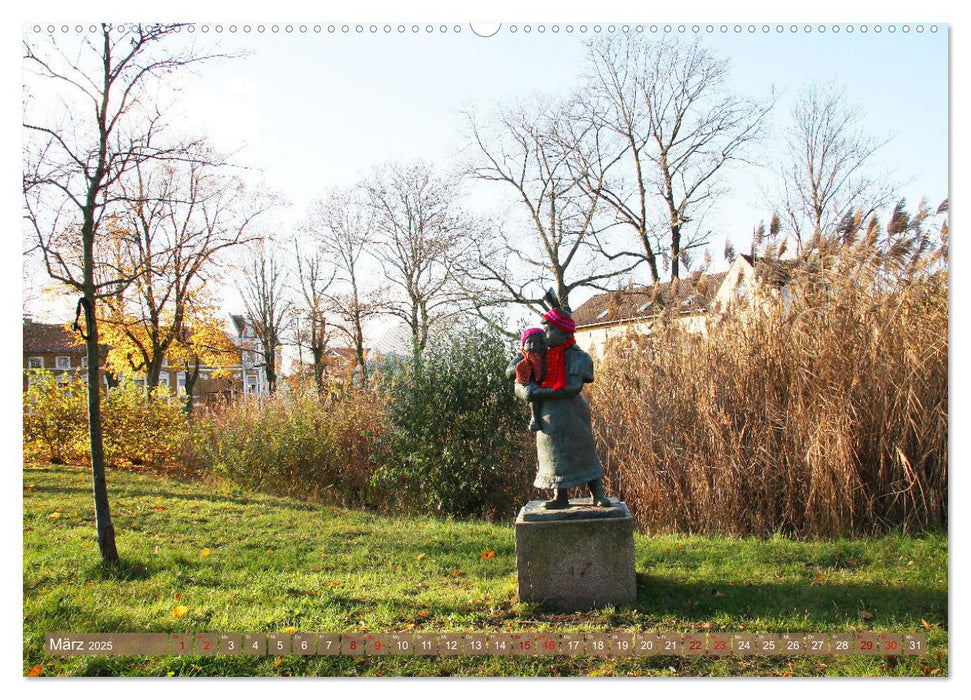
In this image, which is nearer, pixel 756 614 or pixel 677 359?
pixel 756 614

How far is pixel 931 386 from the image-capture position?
5.18m

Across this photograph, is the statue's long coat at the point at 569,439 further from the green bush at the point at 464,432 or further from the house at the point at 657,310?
the green bush at the point at 464,432

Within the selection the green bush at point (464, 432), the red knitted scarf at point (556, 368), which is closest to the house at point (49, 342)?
the red knitted scarf at point (556, 368)

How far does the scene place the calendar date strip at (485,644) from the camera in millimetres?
3246

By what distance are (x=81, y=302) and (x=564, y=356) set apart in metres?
3.01

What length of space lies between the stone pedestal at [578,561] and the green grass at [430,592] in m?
0.13

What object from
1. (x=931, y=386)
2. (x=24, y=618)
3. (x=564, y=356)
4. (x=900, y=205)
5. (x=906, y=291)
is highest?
(x=900, y=205)

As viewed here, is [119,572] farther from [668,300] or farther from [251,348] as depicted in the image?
[251,348]

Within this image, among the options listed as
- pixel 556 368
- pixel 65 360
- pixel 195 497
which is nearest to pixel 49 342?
pixel 65 360

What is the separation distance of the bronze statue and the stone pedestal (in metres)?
0.18

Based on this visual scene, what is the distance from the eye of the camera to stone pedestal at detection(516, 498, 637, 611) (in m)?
4.02

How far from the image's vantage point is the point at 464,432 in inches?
309

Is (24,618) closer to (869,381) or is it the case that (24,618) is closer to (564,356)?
(564,356)

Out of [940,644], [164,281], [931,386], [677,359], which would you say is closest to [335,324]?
[164,281]
